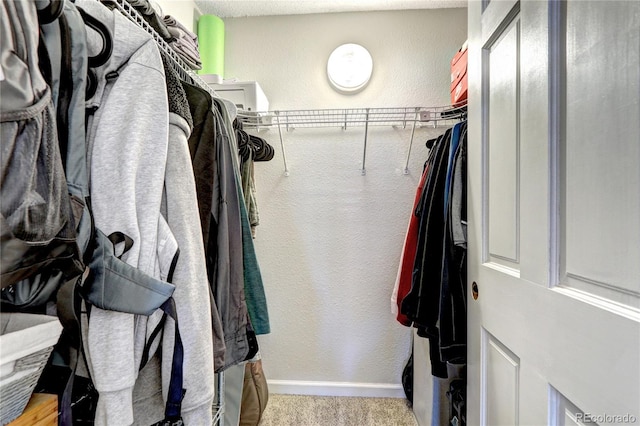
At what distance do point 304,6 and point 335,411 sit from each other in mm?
2375

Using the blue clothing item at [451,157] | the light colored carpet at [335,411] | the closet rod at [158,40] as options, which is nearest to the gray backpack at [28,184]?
the closet rod at [158,40]

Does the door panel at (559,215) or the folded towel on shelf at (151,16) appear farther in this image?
the folded towel on shelf at (151,16)

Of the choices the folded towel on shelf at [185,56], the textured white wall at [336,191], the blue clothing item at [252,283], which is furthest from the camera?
the textured white wall at [336,191]

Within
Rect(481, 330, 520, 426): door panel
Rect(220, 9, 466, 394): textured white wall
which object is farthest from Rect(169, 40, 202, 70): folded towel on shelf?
Rect(481, 330, 520, 426): door panel

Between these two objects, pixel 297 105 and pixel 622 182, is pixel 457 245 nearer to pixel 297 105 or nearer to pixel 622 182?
pixel 622 182

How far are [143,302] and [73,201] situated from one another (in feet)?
0.68

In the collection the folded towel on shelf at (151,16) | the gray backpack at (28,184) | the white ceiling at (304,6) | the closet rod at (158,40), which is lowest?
the gray backpack at (28,184)

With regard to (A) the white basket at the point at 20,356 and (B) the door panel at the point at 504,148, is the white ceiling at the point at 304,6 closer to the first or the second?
(B) the door panel at the point at 504,148

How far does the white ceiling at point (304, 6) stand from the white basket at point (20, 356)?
A: 1971 millimetres

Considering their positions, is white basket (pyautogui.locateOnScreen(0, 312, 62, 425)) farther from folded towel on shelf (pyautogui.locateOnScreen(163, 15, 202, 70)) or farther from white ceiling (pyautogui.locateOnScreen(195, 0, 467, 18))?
white ceiling (pyautogui.locateOnScreen(195, 0, 467, 18))

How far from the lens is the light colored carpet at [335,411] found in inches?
66.2

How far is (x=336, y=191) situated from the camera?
1931 millimetres

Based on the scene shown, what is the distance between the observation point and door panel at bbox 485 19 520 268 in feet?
2.41

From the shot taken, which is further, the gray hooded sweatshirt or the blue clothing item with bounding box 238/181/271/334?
the blue clothing item with bounding box 238/181/271/334
